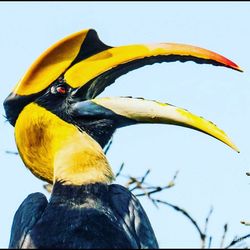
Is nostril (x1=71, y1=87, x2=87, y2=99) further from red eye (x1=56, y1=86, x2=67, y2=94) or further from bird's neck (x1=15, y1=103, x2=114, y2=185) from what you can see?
bird's neck (x1=15, y1=103, x2=114, y2=185)

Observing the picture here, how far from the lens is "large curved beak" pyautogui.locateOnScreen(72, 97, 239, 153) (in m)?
6.76

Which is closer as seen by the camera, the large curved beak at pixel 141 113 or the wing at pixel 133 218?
the wing at pixel 133 218

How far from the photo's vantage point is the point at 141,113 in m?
7.01

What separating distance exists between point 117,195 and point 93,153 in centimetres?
50

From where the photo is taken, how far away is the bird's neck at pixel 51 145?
7.07 m

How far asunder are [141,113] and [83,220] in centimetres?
100

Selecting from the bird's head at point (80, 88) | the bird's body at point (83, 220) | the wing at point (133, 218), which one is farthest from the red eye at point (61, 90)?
the wing at point (133, 218)

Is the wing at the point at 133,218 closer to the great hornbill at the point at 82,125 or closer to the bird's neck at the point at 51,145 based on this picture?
the great hornbill at the point at 82,125

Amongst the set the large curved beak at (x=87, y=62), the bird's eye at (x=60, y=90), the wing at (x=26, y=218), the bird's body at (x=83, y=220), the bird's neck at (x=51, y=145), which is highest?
the large curved beak at (x=87, y=62)

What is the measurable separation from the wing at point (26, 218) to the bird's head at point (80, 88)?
487 millimetres

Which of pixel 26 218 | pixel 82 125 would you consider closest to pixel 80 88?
pixel 82 125

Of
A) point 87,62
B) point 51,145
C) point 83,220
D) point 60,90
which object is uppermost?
point 87,62

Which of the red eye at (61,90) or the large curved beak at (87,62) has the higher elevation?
the large curved beak at (87,62)

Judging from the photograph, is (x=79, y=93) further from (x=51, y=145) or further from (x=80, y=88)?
(x=51, y=145)
